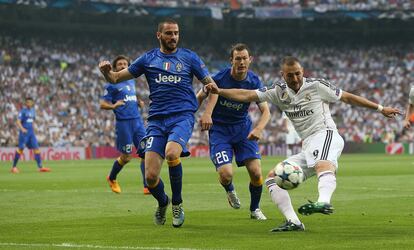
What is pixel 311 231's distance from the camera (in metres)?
10.7

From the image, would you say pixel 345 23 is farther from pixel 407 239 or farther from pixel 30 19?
pixel 407 239

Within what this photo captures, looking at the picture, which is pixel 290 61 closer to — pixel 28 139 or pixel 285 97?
pixel 285 97

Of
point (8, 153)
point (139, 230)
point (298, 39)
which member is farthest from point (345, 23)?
point (139, 230)

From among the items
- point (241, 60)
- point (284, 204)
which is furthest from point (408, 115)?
point (284, 204)

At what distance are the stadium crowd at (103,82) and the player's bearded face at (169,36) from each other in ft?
113

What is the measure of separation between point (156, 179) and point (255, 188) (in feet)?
6.36

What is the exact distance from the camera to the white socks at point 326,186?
9960 millimetres

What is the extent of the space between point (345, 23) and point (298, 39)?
366cm

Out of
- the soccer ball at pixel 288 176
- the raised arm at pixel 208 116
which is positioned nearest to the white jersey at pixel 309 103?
the soccer ball at pixel 288 176

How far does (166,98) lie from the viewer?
11914 mm

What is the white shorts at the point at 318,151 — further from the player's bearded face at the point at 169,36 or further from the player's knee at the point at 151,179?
the player's bearded face at the point at 169,36

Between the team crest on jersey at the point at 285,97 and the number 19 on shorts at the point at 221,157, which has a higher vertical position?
the team crest on jersey at the point at 285,97

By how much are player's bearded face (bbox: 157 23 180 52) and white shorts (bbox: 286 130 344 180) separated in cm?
228

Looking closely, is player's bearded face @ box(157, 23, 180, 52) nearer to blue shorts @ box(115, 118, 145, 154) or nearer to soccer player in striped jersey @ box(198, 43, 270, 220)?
soccer player in striped jersey @ box(198, 43, 270, 220)
